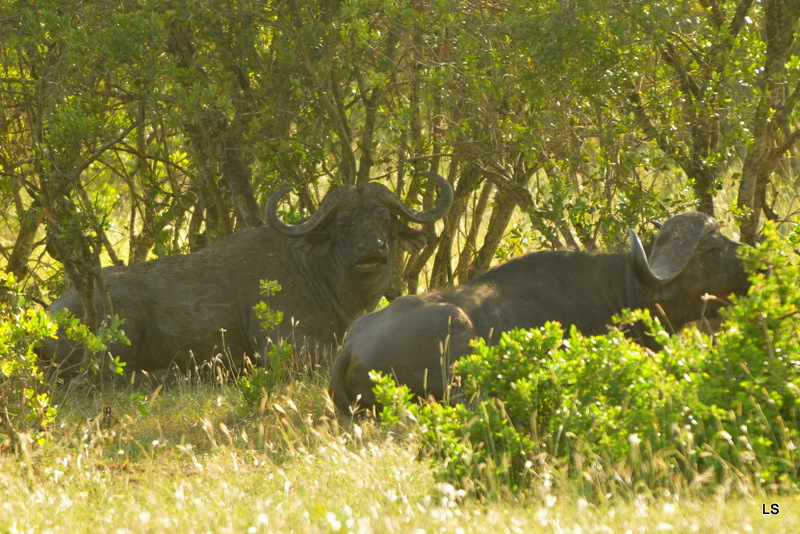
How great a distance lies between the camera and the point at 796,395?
16.4 feet

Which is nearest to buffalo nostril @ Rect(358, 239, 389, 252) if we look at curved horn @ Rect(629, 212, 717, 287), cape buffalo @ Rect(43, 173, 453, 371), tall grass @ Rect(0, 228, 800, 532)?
cape buffalo @ Rect(43, 173, 453, 371)

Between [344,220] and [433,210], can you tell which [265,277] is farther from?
[433,210]

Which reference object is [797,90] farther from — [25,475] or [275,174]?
[25,475]

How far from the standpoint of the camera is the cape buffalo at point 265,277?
9.33 m

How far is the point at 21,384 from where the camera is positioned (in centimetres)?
646

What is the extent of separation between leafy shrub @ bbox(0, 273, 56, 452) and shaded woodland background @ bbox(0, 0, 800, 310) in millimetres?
2020

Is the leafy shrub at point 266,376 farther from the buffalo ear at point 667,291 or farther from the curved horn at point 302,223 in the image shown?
the buffalo ear at point 667,291

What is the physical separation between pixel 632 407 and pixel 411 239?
197 inches

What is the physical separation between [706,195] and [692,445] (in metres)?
5.77

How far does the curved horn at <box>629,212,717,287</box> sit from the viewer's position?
25.2 feet

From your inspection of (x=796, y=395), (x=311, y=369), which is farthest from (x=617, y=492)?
(x=311, y=369)

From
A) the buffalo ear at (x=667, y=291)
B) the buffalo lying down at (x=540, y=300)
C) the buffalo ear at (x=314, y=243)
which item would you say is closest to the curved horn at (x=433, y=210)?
the buffalo ear at (x=314, y=243)

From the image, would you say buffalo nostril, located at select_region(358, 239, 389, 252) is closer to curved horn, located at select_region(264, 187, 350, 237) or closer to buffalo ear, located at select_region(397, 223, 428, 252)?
curved horn, located at select_region(264, 187, 350, 237)

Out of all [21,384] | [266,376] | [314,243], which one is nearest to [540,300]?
[266,376]
